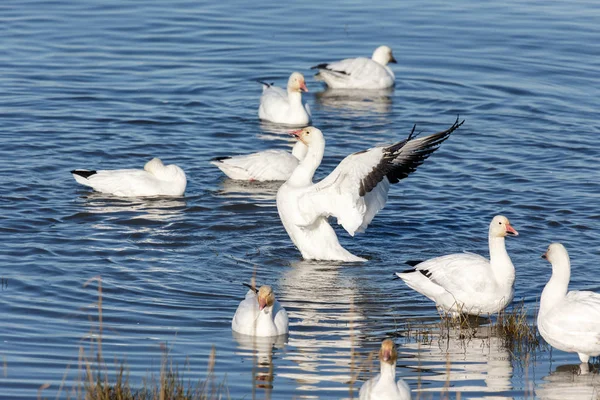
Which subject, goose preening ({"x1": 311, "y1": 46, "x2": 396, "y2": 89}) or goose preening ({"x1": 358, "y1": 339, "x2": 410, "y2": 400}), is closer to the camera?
goose preening ({"x1": 358, "y1": 339, "x2": 410, "y2": 400})

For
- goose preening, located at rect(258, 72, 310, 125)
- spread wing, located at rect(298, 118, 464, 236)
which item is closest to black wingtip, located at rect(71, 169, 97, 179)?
spread wing, located at rect(298, 118, 464, 236)

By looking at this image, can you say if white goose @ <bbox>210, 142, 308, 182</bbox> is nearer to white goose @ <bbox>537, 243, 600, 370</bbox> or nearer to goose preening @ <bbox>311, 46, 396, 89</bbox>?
goose preening @ <bbox>311, 46, 396, 89</bbox>

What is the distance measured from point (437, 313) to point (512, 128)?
713cm

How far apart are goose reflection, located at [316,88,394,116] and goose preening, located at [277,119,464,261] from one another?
6411 mm

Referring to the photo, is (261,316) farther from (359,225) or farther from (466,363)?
(359,225)

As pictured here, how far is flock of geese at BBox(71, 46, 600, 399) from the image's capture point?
8.07m

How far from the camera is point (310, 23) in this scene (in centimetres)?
2264

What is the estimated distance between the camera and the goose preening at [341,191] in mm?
10633

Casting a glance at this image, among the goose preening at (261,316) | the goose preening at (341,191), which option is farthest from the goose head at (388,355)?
the goose preening at (341,191)

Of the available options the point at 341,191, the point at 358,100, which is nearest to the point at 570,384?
the point at 341,191

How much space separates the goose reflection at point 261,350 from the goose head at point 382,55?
10.9 meters

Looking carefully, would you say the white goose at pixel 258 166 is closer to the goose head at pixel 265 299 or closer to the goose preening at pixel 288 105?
the goose preening at pixel 288 105

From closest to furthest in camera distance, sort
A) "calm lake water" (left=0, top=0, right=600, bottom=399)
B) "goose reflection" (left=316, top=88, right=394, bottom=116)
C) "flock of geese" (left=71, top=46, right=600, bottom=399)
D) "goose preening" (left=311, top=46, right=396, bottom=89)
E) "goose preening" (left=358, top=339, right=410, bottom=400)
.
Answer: "goose preening" (left=358, top=339, right=410, bottom=400), "flock of geese" (left=71, top=46, right=600, bottom=399), "calm lake water" (left=0, top=0, right=600, bottom=399), "goose reflection" (left=316, top=88, right=394, bottom=116), "goose preening" (left=311, top=46, right=396, bottom=89)

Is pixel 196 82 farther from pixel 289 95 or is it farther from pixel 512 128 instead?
pixel 512 128
